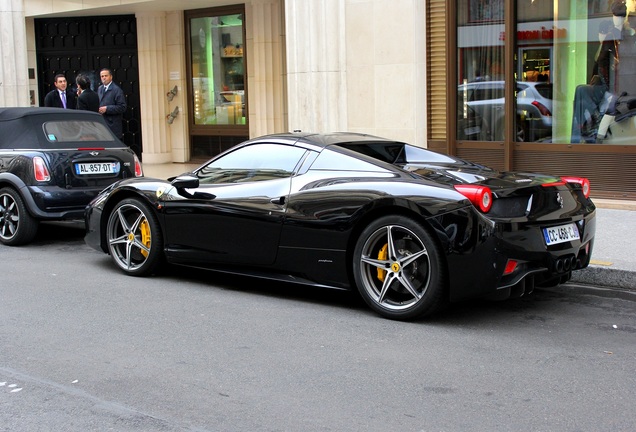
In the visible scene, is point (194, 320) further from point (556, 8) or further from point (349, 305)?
point (556, 8)

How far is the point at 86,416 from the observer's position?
4.39 m

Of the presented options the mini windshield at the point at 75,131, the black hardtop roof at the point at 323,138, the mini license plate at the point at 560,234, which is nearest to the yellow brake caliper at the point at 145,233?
the black hardtop roof at the point at 323,138

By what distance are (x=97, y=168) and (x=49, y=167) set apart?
1.85ft

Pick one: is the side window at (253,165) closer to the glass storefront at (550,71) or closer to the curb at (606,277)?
the curb at (606,277)

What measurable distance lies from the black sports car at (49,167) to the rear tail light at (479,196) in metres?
5.41

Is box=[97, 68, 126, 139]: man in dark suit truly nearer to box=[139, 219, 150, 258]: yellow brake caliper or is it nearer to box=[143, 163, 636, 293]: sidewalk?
box=[139, 219, 150, 258]: yellow brake caliper

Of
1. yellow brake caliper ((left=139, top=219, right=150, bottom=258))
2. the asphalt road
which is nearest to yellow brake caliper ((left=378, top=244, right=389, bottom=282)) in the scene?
the asphalt road

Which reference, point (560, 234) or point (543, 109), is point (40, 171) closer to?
point (560, 234)

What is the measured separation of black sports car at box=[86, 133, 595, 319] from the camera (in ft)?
19.3

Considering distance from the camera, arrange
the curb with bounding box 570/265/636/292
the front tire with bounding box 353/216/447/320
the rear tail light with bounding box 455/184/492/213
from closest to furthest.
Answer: the rear tail light with bounding box 455/184/492/213, the front tire with bounding box 353/216/447/320, the curb with bounding box 570/265/636/292

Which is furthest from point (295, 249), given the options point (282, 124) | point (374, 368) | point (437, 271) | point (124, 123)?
point (124, 123)

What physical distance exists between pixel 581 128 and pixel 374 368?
745cm

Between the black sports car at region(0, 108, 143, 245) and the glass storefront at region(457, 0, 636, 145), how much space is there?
501cm

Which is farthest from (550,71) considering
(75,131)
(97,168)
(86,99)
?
(86,99)
